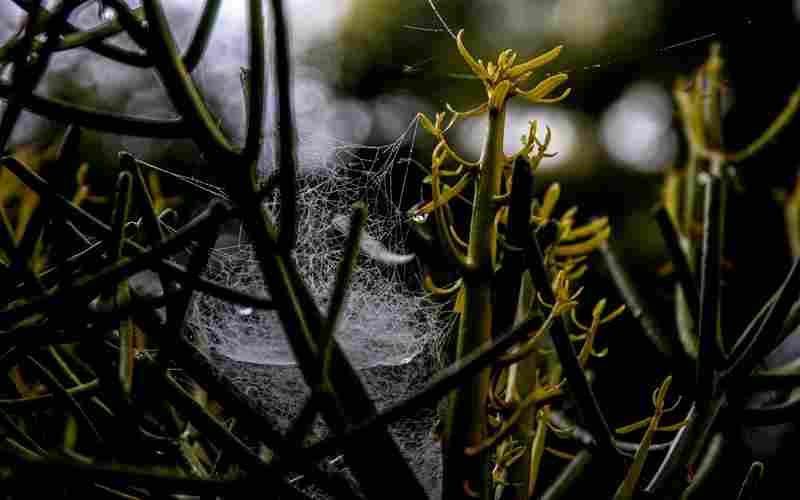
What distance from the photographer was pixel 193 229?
64 cm

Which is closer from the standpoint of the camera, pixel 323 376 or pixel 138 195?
pixel 323 376

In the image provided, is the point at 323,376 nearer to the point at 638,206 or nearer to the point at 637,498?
the point at 637,498

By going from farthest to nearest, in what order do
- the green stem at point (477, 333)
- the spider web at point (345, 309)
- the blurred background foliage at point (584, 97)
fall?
the blurred background foliage at point (584, 97), the spider web at point (345, 309), the green stem at point (477, 333)

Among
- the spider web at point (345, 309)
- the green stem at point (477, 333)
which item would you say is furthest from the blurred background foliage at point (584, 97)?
the green stem at point (477, 333)

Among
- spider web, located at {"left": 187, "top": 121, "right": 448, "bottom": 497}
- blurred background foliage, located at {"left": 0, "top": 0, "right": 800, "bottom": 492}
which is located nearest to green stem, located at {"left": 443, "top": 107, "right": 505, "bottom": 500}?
blurred background foliage, located at {"left": 0, "top": 0, "right": 800, "bottom": 492}

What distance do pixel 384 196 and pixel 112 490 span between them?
94cm

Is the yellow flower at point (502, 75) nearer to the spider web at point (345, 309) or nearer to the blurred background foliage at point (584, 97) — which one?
the blurred background foliage at point (584, 97)

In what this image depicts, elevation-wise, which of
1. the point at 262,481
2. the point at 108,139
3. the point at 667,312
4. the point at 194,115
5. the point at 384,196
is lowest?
the point at 667,312

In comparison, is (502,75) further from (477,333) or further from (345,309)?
(345,309)

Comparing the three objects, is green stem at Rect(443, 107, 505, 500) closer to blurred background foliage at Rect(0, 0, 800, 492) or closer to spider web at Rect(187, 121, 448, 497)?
blurred background foliage at Rect(0, 0, 800, 492)

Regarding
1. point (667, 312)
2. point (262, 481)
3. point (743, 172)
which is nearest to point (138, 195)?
point (262, 481)

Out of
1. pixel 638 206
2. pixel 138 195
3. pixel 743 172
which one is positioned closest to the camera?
pixel 138 195

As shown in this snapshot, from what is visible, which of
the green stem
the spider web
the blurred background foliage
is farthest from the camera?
the blurred background foliage

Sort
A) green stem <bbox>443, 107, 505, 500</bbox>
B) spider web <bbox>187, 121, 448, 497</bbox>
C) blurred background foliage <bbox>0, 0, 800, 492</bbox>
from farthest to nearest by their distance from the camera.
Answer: blurred background foliage <bbox>0, 0, 800, 492</bbox> < spider web <bbox>187, 121, 448, 497</bbox> < green stem <bbox>443, 107, 505, 500</bbox>
